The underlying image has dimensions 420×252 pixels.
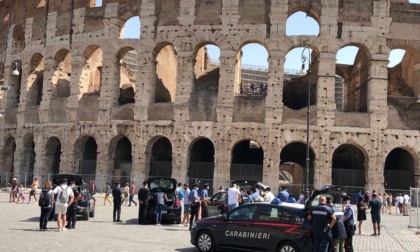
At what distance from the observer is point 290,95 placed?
3123 cm

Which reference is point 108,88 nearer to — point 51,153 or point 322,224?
point 51,153

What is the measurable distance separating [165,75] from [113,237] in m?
22.2

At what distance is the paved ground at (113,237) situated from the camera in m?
10.2

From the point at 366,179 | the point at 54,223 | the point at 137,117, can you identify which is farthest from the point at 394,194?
the point at 54,223

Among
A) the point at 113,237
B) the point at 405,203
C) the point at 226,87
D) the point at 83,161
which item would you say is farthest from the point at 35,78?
the point at 405,203

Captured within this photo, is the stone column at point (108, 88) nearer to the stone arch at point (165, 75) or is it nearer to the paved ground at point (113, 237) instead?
the stone arch at point (165, 75)

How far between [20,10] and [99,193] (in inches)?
648

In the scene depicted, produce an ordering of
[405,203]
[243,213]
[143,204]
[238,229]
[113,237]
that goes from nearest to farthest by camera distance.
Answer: [238,229] → [243,213] → [113,237] → [143,204] → [405,203]

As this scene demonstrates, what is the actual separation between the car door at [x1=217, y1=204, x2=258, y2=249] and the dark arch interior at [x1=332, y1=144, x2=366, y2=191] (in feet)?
55.7

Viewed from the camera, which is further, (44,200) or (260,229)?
(44,200)

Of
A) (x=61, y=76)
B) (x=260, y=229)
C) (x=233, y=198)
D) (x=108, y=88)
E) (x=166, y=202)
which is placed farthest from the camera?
(x=61, y=76)

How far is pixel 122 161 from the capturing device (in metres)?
29.4

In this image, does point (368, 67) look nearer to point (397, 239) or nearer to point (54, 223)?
point (397, 239)

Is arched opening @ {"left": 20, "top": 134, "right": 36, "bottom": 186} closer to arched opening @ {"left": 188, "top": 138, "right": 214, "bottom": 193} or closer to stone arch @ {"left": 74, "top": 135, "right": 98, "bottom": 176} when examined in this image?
stone arch @ {"left": 74, "top": 135, "right": 98, "bottom": 176}
